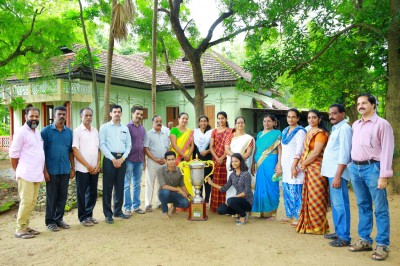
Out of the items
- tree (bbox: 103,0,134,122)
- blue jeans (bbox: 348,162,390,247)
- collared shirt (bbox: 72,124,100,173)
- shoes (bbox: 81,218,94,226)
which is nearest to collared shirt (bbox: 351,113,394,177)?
blue jeans (bbox: 348,162,390,247)

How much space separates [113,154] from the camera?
5.52m

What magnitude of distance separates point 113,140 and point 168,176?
111 cm

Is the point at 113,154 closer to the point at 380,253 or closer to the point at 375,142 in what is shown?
the point at 375,142

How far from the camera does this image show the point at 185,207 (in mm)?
5953

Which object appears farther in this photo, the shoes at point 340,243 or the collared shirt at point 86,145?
the collared shirt at point 86,145

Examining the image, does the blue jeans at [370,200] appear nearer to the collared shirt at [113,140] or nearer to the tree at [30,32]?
the collared shirt at [113,140]

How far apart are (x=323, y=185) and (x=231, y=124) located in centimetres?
1237

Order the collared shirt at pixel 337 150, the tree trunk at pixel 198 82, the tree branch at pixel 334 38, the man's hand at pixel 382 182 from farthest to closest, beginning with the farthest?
the tree trunk at pixel 198 82 → the tree branch at pixel 334 38 → the collared shirt at pixel 337 150 → the man's hand at pixel 382 182

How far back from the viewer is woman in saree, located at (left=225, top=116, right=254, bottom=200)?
19.3 ft

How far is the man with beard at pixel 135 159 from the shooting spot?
19.7 feet

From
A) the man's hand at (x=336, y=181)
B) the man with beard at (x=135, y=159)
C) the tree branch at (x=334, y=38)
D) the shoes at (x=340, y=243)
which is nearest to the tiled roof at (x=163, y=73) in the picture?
the tree branch at (x=334, y=38)

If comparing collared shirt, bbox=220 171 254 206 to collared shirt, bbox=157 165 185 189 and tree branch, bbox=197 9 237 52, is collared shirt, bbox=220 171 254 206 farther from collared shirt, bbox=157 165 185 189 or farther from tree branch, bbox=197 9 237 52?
tree branch, bbox=197 9 237 52

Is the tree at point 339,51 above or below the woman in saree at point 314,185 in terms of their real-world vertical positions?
above

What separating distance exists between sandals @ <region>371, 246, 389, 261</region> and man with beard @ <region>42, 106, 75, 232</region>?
4.13 m
